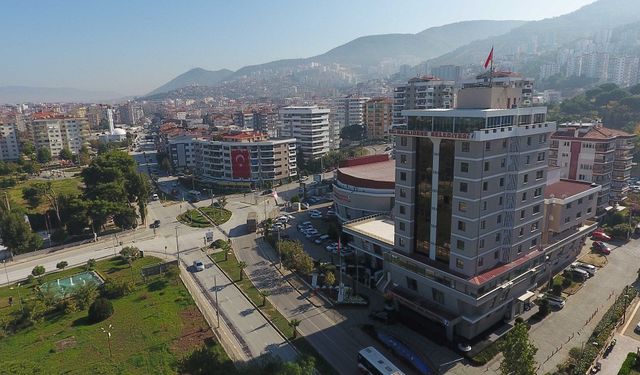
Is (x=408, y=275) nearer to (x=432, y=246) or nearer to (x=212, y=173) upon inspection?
(x=432, y=246)

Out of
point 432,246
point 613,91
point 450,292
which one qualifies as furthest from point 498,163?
point 613,91

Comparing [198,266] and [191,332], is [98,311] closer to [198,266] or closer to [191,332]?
[191,332]

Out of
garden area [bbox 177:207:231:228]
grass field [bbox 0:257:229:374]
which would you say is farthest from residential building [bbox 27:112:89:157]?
grass field [bbox 0:257:229:374]

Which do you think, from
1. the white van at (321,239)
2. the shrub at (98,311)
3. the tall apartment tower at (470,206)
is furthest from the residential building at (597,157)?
the shrub at (98,311)

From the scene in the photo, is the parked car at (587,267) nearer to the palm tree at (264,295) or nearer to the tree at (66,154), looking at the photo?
the palm tree at (264,295)

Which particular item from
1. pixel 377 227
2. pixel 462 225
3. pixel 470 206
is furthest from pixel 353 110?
pixel 470 206

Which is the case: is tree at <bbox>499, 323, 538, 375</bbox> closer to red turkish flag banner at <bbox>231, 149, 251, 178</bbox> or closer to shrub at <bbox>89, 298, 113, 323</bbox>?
shrub at <bbox>89, 298, 113, 323</bbox>
